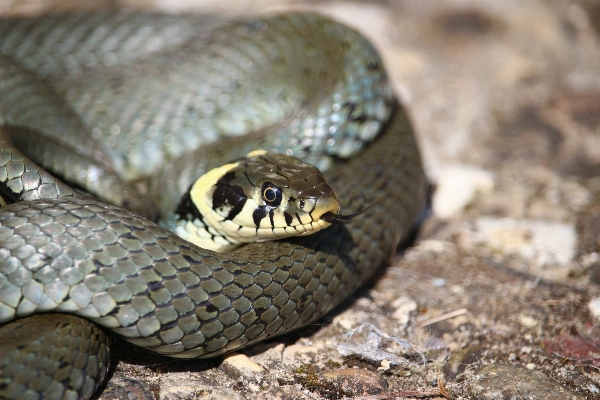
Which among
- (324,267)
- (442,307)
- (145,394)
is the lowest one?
(145,394)

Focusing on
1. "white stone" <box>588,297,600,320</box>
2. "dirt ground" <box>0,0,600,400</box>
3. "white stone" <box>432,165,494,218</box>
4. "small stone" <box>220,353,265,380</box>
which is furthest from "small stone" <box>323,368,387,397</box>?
"white stone" <box>432,165,494,218</box>

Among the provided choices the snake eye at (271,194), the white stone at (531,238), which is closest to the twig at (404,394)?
the snake eye at (271,194)

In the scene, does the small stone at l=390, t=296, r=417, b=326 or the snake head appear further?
the small stone at l=390, t=296, r=417, b=326

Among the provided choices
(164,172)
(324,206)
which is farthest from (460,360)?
(164,172)

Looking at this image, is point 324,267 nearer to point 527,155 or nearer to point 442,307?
point 442,307

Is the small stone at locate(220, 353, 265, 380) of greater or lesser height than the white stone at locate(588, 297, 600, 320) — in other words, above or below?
below

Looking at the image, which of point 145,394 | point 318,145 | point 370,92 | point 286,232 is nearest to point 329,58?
point 370,92

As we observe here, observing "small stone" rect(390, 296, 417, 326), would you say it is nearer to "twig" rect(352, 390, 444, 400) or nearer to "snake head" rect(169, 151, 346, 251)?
"twig" rect(352, 390, 444, 400)

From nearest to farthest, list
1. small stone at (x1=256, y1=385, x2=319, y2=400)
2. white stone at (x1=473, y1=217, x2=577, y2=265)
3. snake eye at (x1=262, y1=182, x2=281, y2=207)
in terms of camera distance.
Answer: small stone at (x1=256, y1=385, x2=319, y2=400) < snake eye at (x1=262, y1=182, x2=281, y2=207) < white stone at (x1=473, y1=217, x2=577, y2=265)
